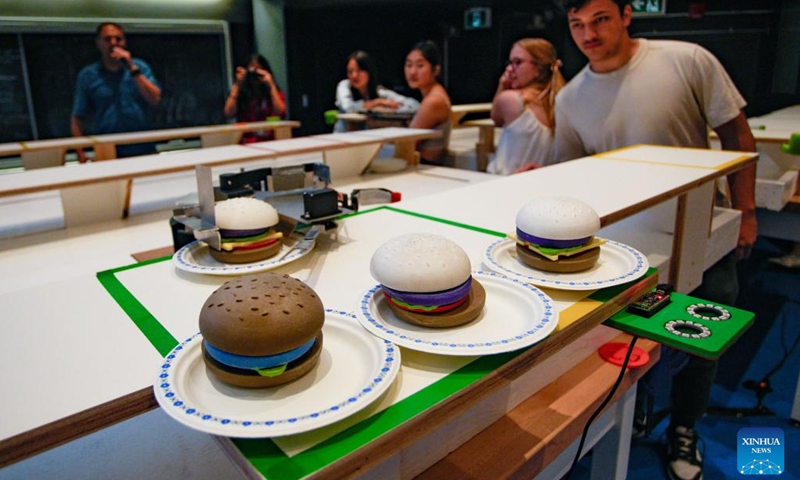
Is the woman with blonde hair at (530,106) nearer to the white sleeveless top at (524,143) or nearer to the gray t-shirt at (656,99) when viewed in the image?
the white sleeveless top at (524,143)

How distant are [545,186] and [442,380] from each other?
3.24 feet

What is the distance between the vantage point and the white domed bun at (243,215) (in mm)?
1031

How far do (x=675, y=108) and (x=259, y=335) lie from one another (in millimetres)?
2080

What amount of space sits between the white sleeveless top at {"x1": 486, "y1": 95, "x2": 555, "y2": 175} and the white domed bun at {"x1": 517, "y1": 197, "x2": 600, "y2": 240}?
2334 mm

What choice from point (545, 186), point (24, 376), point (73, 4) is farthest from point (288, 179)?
point (73, 4)

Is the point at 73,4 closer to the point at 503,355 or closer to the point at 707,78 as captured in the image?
the point at 707,78

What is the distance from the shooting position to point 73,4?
5047 mm

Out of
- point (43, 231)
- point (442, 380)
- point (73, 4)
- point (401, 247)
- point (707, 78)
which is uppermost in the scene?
point (73, 4)

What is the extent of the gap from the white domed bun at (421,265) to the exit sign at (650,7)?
15.2 feet

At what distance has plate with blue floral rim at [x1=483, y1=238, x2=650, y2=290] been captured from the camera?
0.88 meters

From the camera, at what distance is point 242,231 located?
3.40 ft

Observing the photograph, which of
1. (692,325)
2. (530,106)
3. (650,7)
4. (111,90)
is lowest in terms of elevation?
(692,325)

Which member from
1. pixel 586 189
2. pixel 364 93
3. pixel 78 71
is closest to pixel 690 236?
pixel 586 189

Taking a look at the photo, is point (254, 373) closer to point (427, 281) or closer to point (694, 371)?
point (427, 281)
